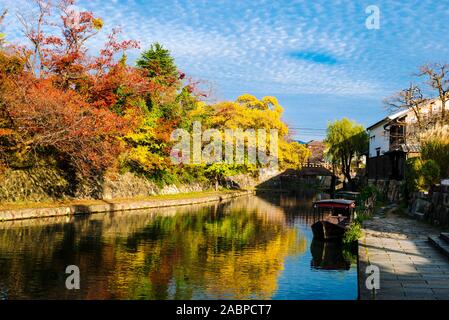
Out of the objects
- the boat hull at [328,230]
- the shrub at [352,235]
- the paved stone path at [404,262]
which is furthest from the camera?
the boat hull at [328,230]

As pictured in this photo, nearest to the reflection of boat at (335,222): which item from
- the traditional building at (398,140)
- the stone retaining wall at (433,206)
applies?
the stone retaining wall at (433,206)

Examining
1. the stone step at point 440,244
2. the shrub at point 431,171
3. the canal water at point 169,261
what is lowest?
the canal water at point 169,261

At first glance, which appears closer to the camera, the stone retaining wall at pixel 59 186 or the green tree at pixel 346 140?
the stone retaining wall at pixel 59 186

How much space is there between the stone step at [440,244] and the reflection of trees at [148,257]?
16.9 feet

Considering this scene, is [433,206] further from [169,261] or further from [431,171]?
[169,261]

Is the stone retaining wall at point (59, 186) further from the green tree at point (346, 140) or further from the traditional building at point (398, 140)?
the green tree at point (346, 140)

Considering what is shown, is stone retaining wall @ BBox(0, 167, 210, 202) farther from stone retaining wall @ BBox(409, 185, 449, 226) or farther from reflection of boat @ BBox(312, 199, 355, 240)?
stone retaining wall @ BBox(409, 185, 449, 226)

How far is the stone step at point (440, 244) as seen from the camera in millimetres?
15981

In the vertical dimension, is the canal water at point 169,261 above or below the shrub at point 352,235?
below

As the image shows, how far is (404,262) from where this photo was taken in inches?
578

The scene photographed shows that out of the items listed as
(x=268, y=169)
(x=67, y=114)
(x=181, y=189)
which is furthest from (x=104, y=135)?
(x=268, y=169)

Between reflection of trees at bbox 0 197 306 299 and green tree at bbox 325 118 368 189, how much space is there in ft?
151

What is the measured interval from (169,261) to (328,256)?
20.7ft

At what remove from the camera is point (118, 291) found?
12.3 metres
